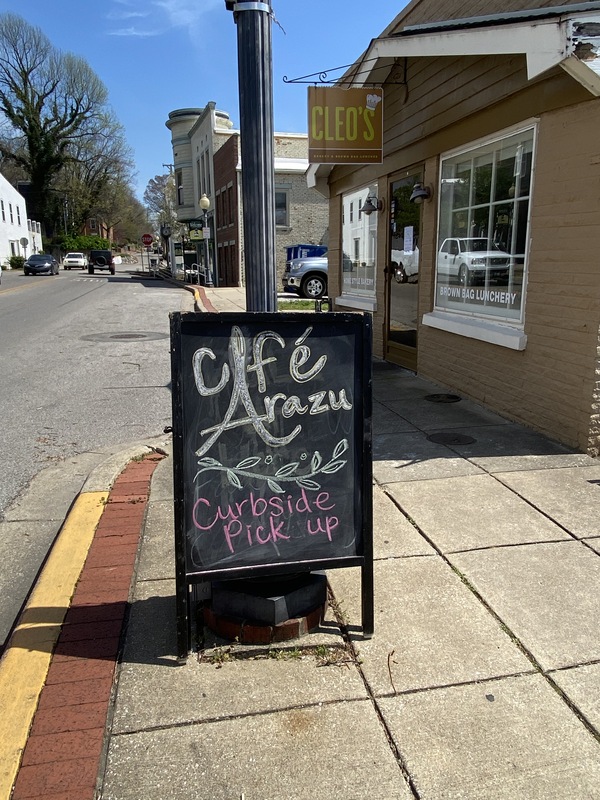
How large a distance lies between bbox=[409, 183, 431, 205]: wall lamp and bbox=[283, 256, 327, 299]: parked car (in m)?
12.3

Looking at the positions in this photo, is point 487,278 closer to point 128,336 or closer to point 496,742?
point 496,742

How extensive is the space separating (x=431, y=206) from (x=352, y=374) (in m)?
5.42

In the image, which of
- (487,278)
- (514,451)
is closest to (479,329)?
(487,278)

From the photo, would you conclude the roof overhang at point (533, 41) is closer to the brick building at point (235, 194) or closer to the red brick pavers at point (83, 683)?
the red brick pavers at point (83, 683)

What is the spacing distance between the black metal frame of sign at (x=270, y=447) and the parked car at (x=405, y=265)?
5.79 metres

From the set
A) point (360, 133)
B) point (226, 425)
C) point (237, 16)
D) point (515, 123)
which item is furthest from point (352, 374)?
point (360, 133)

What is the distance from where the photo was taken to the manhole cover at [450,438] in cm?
533

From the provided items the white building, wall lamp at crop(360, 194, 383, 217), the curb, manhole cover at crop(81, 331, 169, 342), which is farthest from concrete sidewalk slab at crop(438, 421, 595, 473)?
the white building

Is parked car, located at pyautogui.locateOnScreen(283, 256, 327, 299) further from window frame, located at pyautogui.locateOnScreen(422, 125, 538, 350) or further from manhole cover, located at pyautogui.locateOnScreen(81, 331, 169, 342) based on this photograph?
window frame, located at pyautogui.locateOnScreen(422, 125, 538, 350)

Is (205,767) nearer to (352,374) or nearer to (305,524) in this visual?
(305,524)

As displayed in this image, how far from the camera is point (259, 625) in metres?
2.68

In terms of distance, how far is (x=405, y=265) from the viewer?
8352 mm

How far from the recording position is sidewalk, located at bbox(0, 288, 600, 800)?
2016 millimetres

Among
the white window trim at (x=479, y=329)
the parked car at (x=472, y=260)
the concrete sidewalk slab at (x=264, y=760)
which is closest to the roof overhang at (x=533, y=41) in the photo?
the parked car at (x=472, y=260)
